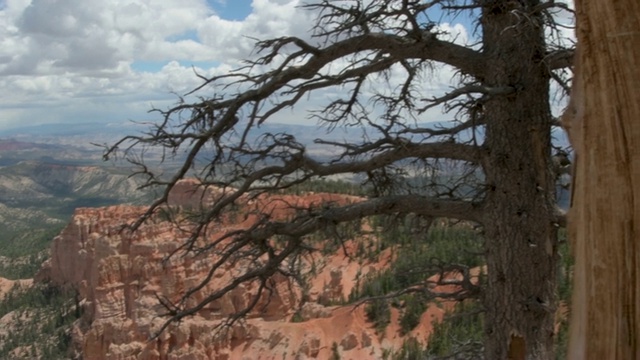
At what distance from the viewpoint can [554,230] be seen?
3463 millimetres

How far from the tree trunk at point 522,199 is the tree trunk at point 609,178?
62.3 inches

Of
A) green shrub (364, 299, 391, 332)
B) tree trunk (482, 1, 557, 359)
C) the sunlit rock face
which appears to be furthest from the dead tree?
green shrub (364, 299, 391, 332)

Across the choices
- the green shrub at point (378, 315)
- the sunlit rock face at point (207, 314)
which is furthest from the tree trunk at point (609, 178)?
the green shrub at point (378, 315)

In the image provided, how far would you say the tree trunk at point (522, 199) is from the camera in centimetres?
336

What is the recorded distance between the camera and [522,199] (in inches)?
133

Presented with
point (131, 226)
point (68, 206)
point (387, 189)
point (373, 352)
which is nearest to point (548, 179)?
point (387, 189)

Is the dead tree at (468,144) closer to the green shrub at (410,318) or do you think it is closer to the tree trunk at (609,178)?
the tree trunk at (609,178)

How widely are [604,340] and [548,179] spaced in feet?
5.99

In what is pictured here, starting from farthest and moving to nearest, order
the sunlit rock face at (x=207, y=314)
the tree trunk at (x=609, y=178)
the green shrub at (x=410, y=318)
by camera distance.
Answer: the sunlit rock face at (x=207, y=314) → the green shrub at (x=410, y=318) → the tree trunk at (x=609, y=178)

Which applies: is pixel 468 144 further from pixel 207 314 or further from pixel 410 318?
pixel 207 314

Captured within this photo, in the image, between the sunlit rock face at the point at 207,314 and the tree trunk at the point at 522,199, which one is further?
the sunlit rock face at the point at 207,314

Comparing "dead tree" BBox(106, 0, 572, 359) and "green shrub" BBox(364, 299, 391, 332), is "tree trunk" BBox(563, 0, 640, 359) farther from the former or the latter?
"green shrub" BBox(364, 299, 391, 332)

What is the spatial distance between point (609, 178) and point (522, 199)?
5.46ft

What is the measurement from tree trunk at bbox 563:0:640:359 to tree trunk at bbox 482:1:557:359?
158 centimetres
